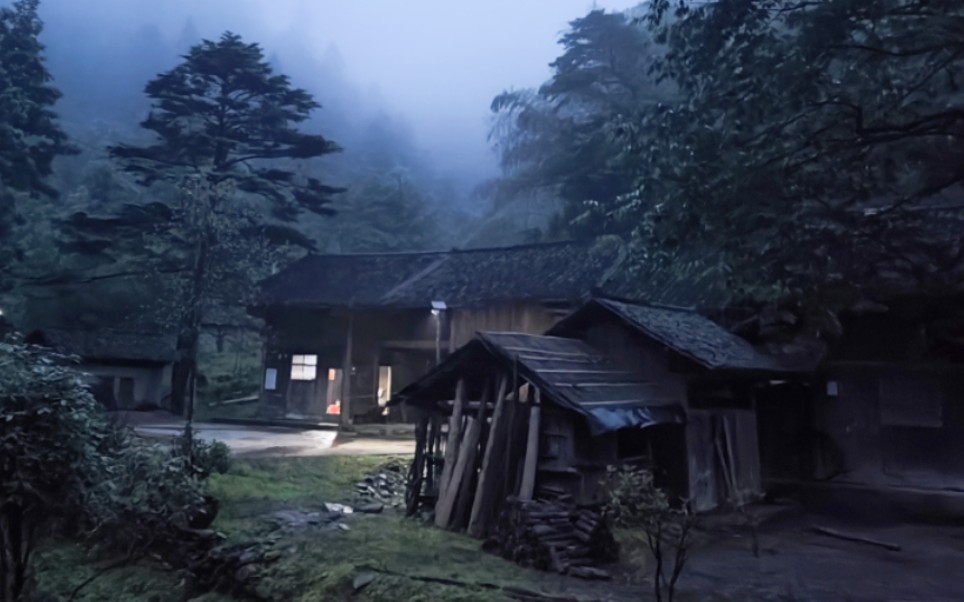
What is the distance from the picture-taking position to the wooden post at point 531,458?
1105 centimetres

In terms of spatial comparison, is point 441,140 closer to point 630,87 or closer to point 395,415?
point 630,87

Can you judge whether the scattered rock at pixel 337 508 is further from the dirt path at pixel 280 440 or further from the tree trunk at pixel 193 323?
the tree trunk at pixel 193 323

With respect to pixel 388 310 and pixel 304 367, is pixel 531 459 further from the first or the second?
pixel 304 367

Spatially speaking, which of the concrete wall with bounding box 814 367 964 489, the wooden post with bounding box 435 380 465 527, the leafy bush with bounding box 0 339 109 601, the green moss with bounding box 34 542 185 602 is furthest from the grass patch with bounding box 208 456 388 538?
the concrete wall with bounding box 814 367 964 489

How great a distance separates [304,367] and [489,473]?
1877 cm

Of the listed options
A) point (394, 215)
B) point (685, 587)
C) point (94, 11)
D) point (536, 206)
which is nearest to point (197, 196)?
point (685, 587)

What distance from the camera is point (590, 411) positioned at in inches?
420

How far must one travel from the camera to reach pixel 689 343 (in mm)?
13070

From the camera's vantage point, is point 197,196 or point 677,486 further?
point 197,196

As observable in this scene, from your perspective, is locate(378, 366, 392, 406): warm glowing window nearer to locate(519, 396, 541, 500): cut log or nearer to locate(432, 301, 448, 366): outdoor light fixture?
locate(432, 301, 448, 366): outdoor light fixture

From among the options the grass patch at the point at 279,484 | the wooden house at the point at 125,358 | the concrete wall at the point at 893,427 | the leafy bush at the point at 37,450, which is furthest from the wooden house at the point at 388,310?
the leafy bush at the point at 37,450

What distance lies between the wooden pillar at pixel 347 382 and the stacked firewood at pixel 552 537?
15.2 metres

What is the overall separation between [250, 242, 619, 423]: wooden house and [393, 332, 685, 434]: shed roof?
927 centimetres

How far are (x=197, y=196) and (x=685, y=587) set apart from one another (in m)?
17.1
